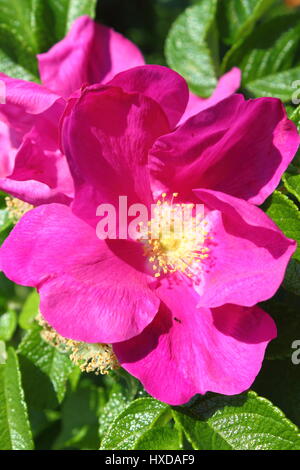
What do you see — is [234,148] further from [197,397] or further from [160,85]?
[197,397]

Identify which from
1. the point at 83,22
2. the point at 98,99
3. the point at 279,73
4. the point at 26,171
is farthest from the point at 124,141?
the point at 279,73

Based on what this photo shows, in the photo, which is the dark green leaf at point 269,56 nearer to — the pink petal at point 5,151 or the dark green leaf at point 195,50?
the dark green leaf at point 195,50

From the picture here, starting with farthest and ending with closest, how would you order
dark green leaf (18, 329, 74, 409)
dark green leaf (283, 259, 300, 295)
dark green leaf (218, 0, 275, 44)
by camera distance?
dark green leaf (218, 0, 275, 44) → dark green leaf (18, 329, 74, 409) → dark green leaf (283, 259, 300, 295)

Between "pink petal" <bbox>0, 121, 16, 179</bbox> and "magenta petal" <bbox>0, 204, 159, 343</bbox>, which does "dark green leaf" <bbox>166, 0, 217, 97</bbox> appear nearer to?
"pink petal" <bbox>0, 121, 16, 179</bbox>

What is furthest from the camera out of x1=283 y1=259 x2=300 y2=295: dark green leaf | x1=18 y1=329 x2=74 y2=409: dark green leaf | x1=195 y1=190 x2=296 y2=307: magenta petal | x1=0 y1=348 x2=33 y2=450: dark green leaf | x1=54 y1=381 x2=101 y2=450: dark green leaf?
x1=54 y1=381 x2=101 y2=450: dark green leaf

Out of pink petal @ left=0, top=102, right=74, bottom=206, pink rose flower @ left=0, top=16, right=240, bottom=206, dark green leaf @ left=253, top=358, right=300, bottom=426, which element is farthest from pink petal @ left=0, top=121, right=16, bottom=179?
dark green leaf @ left=253, top=358, right=300, bottom=426

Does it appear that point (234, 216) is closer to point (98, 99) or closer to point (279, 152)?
point (279, 152)

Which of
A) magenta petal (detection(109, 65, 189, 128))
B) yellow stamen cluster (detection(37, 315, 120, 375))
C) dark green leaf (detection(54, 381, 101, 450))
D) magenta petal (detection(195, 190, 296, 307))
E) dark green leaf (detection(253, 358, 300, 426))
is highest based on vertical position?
magenta petal (detection(109, 65, 189, 128))

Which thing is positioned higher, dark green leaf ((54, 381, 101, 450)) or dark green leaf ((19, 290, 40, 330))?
dark green leaf ((19, 290, 40, 330))
